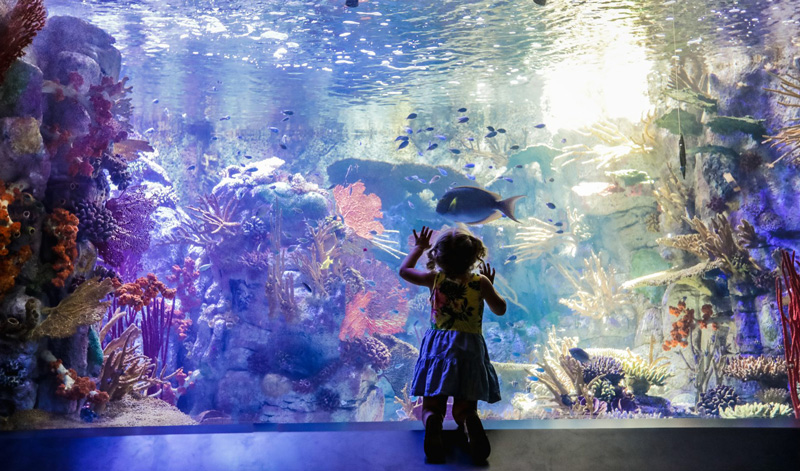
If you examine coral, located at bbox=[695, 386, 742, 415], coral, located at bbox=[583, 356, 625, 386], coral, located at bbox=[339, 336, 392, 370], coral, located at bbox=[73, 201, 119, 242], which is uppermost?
coral, located at bbox=[73, 201, 119, 242]

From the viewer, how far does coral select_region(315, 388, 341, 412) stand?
8746mm

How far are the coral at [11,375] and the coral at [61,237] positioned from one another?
0.71 meters

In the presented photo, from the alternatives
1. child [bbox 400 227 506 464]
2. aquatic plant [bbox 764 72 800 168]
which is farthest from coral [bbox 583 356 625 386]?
child [bbox 400 227 506 464]

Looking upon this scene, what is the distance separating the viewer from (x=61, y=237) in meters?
4.24

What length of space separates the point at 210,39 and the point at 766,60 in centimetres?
1253

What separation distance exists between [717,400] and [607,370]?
1.99m

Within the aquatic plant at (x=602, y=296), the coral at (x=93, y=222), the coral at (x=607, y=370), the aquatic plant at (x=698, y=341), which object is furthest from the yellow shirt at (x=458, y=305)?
the aquatic plant at (x=602, y=296)

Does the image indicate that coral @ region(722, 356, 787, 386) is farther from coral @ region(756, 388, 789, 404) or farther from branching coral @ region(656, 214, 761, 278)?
branching coral @ region(656, 214, 761, 278)

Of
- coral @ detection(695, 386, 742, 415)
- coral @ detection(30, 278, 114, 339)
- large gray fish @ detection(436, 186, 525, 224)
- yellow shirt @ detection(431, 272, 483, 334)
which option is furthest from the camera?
coral @ detection(695, 386, 742, 415)

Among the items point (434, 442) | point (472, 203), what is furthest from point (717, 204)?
point (434, 442)

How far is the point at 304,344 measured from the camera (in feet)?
29.1

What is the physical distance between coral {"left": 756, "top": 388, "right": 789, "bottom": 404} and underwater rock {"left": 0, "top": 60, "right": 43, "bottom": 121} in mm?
10146

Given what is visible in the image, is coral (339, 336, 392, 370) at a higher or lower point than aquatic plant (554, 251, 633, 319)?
lower

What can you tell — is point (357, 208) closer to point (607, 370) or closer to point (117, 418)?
point (607, 370)
